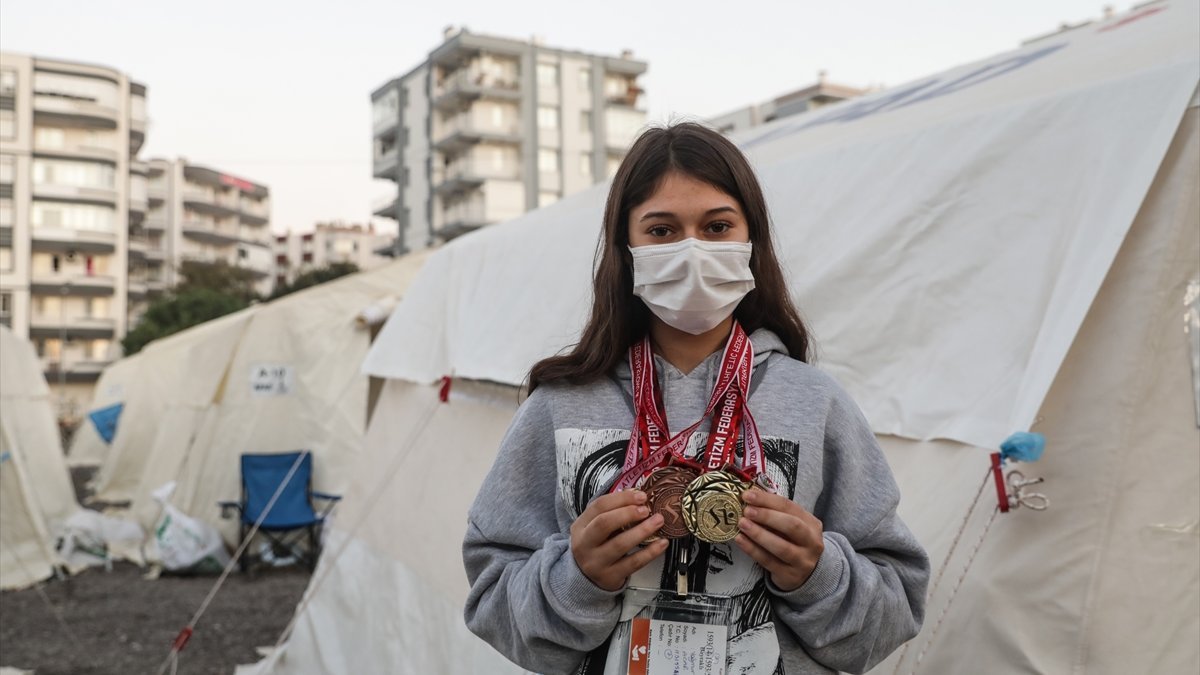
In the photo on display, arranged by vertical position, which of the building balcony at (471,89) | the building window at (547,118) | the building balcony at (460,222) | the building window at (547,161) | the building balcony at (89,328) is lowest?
the building balcony at (89,328)

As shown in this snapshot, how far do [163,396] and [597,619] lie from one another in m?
14.2

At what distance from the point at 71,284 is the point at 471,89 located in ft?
88.0

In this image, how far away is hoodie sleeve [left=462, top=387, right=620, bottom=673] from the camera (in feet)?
4.05

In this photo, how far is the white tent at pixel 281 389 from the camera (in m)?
8.59

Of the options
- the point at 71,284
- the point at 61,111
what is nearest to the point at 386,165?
the point at 71,284

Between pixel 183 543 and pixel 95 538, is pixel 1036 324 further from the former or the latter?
pixel 95 538

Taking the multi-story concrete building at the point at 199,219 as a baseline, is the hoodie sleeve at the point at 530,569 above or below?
below

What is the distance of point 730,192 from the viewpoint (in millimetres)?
1385

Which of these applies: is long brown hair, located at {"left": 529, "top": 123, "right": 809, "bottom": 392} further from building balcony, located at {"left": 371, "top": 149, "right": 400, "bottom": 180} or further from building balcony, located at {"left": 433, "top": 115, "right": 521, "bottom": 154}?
building balcony, located at {"left": 371, "top": 149, "right": 400, "bottom": 180}

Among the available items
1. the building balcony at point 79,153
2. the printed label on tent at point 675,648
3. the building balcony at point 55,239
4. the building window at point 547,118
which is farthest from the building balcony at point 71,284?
the building window at point 547,118

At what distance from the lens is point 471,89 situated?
41375mm

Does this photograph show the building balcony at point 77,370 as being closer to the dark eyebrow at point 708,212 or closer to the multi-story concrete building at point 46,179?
the multi-story concrete building at point 46,179

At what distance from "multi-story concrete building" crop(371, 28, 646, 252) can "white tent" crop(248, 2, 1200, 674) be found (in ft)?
129

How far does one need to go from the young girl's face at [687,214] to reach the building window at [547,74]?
43.5m
